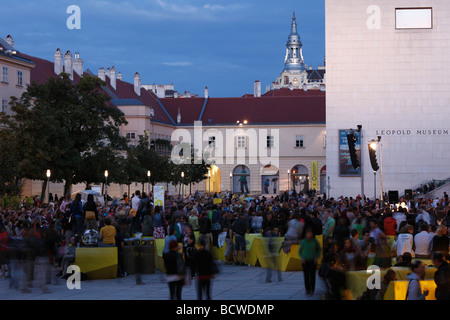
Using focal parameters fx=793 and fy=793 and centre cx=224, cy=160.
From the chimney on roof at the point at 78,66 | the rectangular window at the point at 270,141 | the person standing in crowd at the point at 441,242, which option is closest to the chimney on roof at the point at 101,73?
A: the chimney on roof at the point at 78,66

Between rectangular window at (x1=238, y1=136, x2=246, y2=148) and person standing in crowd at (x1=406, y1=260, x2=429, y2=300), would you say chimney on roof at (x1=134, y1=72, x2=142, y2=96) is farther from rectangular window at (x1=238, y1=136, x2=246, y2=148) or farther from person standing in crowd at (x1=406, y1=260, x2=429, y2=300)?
person standing in crowd at (x1=406, y1=260, x2=429, y2=300)

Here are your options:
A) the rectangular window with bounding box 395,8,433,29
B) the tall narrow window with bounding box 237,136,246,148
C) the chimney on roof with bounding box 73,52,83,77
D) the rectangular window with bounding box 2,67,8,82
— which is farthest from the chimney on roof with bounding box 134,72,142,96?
the rectangular window with bounding box 395,8,433,29

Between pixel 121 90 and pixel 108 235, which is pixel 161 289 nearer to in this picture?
pixel 108 235

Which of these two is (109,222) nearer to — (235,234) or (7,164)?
(235,234)

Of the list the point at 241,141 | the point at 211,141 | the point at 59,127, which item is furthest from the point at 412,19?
the point at 211,141

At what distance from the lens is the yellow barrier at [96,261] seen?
19.7 meters

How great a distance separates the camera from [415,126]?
56625 millimetres

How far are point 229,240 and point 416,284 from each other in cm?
1180

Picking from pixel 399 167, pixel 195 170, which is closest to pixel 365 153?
pixel 399 167

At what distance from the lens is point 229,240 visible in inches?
922

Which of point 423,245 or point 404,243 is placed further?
point 423,245

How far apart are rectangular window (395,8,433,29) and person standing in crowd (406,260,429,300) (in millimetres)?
46645

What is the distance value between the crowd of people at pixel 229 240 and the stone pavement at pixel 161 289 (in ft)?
1.40
